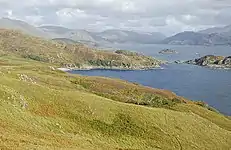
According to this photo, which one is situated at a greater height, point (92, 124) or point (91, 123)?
point (91, 123)

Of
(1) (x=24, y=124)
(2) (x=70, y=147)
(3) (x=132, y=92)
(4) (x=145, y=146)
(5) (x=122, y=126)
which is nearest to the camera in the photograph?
(2) (x=70, y=147)

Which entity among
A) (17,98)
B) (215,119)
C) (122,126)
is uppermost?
(17,98)

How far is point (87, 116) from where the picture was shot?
192ft

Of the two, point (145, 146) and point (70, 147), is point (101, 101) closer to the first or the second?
point (145, 146)

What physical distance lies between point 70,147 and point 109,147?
8.62 meters

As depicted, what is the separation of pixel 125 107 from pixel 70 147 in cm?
2372

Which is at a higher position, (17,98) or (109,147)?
(17,98)

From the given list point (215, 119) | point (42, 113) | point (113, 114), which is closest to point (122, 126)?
point (113, 114)

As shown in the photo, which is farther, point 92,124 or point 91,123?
point 91,123

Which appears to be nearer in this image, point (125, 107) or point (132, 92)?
point (125, 107)

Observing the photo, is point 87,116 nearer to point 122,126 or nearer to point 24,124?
point 122,126

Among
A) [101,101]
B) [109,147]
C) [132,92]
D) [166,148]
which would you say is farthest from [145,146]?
[132,92]

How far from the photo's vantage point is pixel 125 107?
64125mm

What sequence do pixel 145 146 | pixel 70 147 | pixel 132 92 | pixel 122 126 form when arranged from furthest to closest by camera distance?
1. pixel 132 92
2. pixel 122 126
3. pixel 145 146
4. pixel 70 147
